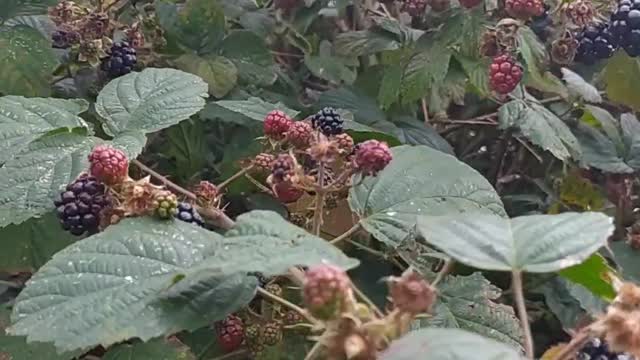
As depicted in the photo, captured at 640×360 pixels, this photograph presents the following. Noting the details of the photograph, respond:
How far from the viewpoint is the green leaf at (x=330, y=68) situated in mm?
1586

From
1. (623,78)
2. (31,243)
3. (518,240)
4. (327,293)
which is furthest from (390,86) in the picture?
(327,293)

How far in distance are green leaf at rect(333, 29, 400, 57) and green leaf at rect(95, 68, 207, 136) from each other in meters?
0.48

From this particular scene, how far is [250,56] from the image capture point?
5.06 ft

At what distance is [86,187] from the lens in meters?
0.86

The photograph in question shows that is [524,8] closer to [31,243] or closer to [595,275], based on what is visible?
[595,275]

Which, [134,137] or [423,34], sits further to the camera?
[423,34]

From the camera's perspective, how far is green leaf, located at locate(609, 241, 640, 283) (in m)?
1.29

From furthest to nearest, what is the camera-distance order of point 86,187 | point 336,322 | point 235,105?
point 235,105 < point 86,187 < point 336,322

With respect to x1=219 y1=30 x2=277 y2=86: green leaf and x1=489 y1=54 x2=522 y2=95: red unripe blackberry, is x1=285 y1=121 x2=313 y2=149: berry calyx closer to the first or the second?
x1=489 y1=54 x2=522 y2=95: red unripe blackberry

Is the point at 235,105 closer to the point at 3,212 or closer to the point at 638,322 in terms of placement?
the point at 3,212

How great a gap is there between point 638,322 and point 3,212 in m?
0.61

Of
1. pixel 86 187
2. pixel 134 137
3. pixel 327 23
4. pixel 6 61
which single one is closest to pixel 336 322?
pixel 86 187

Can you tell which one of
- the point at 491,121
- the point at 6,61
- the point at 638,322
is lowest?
the point at 491,121

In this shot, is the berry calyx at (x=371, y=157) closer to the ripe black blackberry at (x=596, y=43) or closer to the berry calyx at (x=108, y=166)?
the berry calyx at (x=108, y=166)
